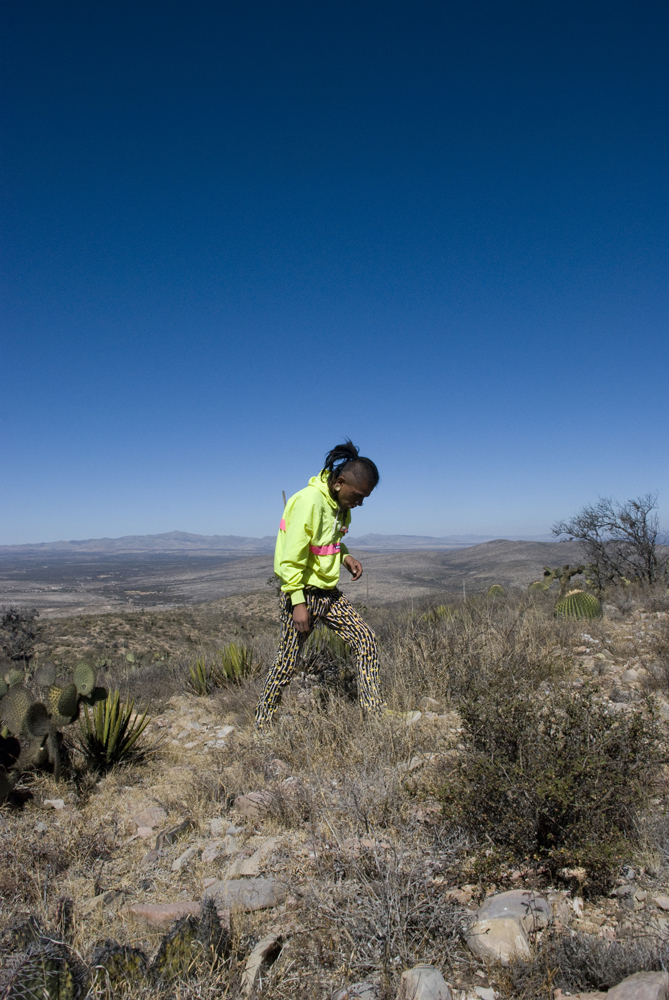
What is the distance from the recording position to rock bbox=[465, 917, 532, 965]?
66.1 inches

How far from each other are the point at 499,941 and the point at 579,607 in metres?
7.21

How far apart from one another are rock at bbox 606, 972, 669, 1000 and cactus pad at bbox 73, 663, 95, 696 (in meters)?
3.14

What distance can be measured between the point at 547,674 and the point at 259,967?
11.0 ft

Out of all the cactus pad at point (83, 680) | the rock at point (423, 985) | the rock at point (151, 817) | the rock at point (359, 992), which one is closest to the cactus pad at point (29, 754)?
the cactus pad at point (83, 680)

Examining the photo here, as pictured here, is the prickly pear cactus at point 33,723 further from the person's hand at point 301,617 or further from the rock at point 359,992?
the rock at point 359,992

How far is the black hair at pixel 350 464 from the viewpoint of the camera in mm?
3627

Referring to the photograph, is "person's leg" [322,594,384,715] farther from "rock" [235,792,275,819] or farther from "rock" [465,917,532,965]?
"rock" [465,917,532,965]

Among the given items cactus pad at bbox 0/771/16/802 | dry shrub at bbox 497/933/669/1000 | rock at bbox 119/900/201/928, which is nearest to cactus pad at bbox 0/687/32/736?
cactus pad at bbox 0/771/16/802

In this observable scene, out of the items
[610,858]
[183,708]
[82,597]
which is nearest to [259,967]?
[610,858]

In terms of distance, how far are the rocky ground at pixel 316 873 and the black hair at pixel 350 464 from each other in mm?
1502

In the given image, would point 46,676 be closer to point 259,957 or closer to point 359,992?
point 259,957

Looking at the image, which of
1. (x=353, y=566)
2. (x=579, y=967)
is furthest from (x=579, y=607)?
(x=579, y=967)

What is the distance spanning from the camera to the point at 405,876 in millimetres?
1965

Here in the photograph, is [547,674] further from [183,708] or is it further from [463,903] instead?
[183,708]
